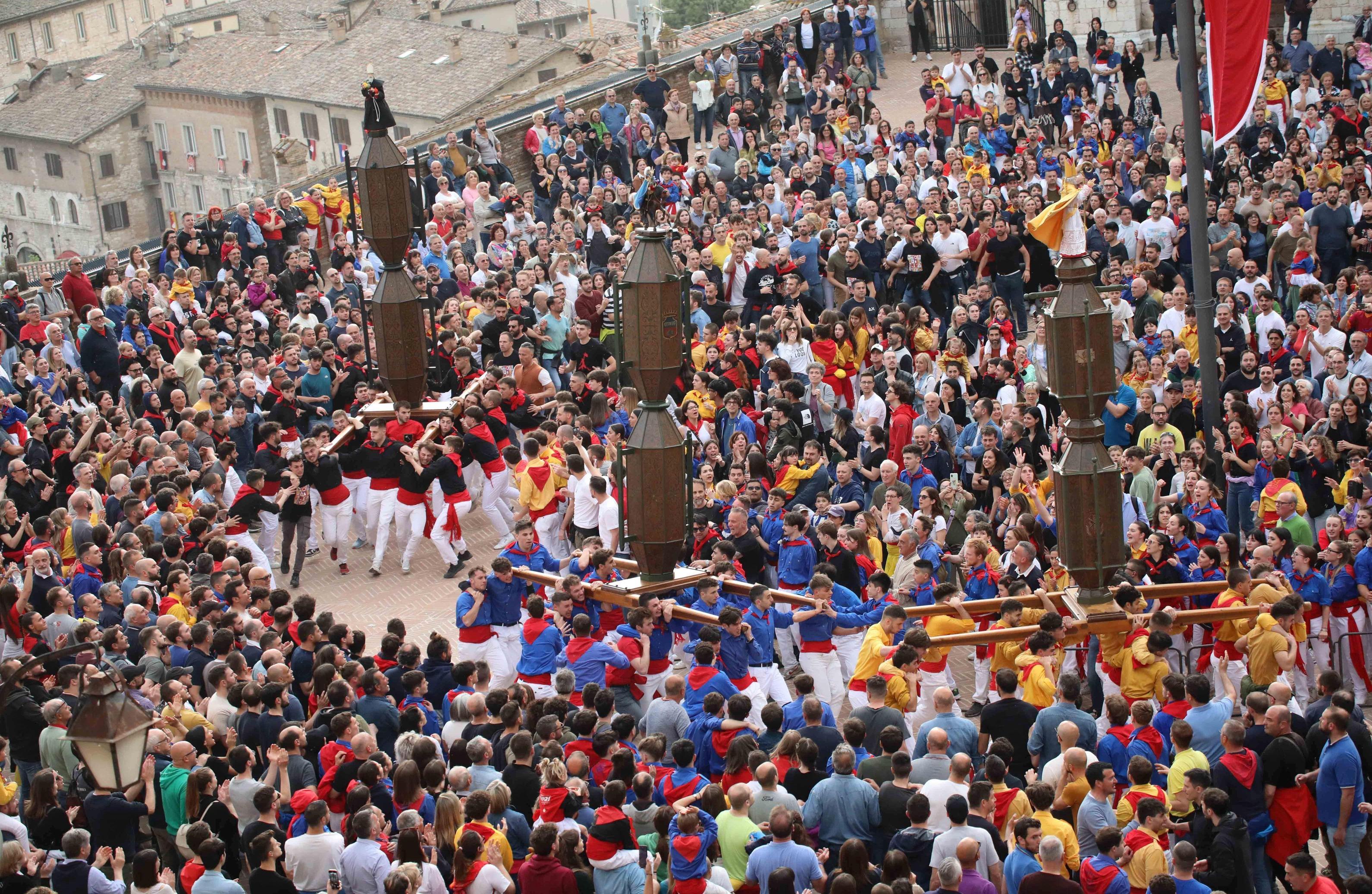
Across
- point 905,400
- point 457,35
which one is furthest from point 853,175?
point 457,35

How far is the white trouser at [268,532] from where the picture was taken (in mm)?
17391

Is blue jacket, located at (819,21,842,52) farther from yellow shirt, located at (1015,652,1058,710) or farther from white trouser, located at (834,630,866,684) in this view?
yellow shirt, located at (1015,652,1058,710)

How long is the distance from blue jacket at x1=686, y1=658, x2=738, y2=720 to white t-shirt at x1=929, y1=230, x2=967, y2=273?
10.5 metres

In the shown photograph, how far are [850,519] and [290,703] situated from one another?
6.11 metres

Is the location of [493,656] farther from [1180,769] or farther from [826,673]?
[1180,769]

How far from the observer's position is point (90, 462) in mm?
16547

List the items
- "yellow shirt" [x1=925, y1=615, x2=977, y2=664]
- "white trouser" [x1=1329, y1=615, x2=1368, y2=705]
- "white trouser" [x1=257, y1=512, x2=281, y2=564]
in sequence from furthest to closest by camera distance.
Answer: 1. "white trouser" [x1=257, y1=512, x2=281, y2=564]
2. "white trouser" [x1=1329, y1=615, x2=1368, y2=705]
3. "yellow shirt" [x1=925, y1=615, x2=977, y2=664]

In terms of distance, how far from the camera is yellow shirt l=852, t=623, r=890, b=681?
1279 cm

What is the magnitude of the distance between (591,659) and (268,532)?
18.8 feet

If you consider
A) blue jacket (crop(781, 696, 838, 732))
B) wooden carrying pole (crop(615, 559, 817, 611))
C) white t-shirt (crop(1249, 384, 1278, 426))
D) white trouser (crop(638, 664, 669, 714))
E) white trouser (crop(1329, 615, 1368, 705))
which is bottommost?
white trouser (crop(1329, 615, 1368, 705))

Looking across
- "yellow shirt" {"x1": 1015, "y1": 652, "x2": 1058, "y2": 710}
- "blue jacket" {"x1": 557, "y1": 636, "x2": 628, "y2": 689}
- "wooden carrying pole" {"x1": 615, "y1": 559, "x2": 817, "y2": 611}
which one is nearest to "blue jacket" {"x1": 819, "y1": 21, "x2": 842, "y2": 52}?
"wooden carrying pole" {"x1": 615, "y1": 559, "x2": 817, "y2": 611}

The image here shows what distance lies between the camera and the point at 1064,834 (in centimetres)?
1008

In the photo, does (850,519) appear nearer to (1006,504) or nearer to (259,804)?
(1006,504)

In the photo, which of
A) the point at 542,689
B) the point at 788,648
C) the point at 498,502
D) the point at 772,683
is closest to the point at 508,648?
the point at 542,689
